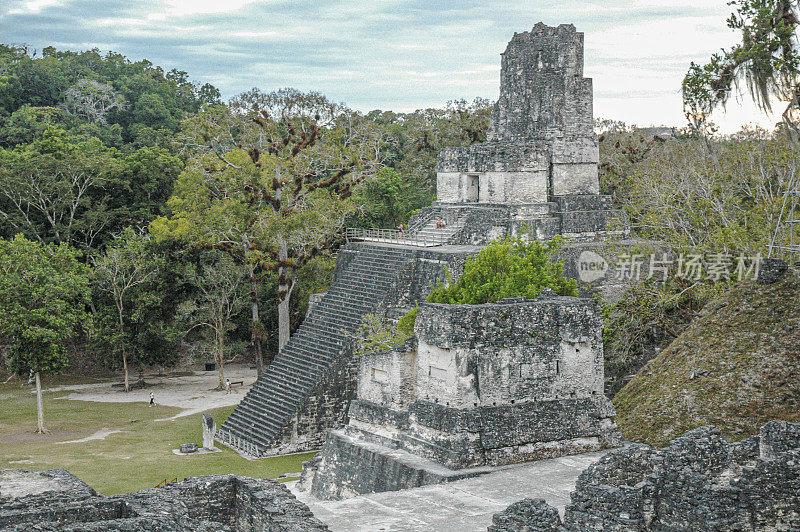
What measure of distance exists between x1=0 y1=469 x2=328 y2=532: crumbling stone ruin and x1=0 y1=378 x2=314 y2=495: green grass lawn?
21.7ft

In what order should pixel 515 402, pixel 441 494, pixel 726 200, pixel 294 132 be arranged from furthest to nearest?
pixel 294 132
pixel 726 200
pixel 515 402
pixel 441 494

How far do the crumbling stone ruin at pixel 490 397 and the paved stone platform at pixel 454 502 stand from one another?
456 millimetres

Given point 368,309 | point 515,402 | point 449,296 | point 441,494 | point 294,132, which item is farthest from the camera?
point 294,132

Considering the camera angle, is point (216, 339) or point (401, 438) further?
point (216, 339)

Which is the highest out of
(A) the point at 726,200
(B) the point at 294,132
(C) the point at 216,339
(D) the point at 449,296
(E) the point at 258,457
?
(B) the point at 294,132

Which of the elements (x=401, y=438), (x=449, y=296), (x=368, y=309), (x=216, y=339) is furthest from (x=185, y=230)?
(x=401, y=438)

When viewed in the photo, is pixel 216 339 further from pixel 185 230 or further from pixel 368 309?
pixel 368 309

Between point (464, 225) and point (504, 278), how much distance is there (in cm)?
586

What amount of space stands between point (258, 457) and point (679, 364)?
8.66 meters

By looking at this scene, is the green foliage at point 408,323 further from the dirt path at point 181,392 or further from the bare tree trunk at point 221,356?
the bare tree trunk at point 221,356

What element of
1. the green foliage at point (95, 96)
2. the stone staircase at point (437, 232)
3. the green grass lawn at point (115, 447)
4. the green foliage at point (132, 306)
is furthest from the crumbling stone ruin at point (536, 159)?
the green foliage at point (95, 96)

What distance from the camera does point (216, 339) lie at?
25109mm

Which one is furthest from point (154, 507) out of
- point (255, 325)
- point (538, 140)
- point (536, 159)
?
point (255, 325)

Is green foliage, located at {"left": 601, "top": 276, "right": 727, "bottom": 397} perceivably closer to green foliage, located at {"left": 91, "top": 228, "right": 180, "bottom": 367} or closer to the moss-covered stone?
the moss-covered stone
